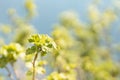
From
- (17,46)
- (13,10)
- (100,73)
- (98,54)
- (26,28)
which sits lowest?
(17,46)

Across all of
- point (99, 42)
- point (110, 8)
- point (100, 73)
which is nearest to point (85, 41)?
point (99, 42)

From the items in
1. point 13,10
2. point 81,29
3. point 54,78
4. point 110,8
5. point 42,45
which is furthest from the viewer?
point 81,29

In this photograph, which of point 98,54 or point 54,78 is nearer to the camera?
point 54,78

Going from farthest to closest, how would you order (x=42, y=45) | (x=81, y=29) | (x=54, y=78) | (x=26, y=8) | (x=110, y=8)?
(x=81, y=29) < (x=110, y=8) < (x=26, y=8) < (x=54, y=78) < (x=42, y=45)

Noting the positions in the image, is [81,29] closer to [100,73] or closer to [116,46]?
[116,46]

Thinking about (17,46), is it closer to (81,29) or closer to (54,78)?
(54,78)

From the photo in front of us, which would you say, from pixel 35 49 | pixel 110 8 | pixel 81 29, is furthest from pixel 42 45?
pixel 81 29

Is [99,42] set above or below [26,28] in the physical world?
above

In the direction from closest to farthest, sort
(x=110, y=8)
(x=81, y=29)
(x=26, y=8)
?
(x=26, y=8)
(x=110, y=8)
(x=81, y=29)

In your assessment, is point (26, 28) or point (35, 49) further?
point (26, 28)
